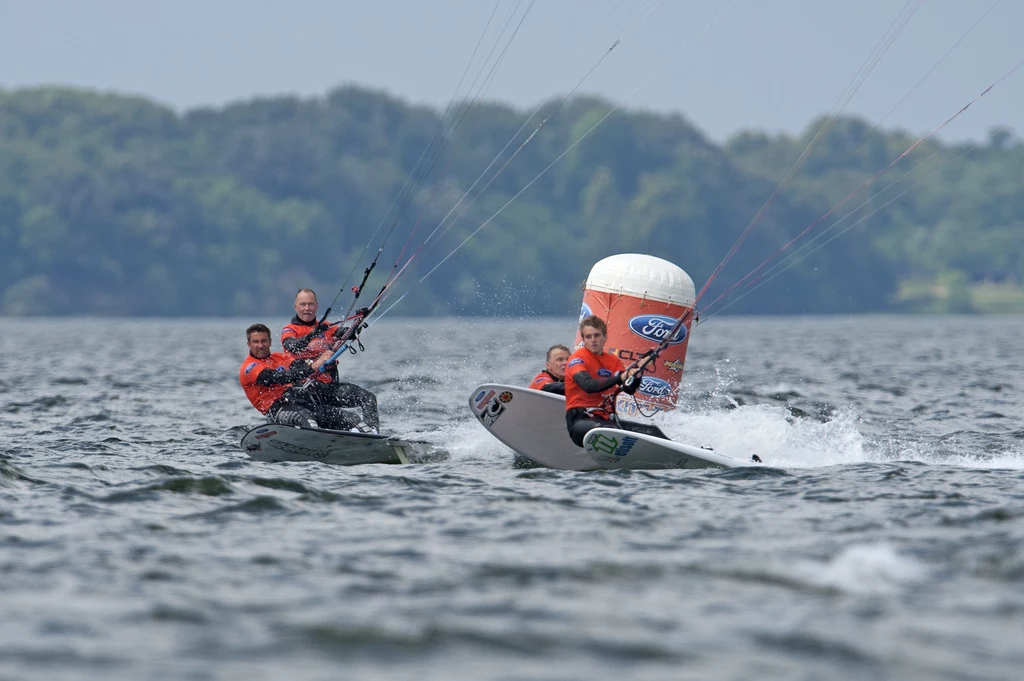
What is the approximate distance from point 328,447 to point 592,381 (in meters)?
2.71

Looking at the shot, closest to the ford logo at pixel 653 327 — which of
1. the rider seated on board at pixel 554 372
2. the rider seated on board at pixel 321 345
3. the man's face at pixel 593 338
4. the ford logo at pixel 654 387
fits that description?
the ford logo at pixel 654 387

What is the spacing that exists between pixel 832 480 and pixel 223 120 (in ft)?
482

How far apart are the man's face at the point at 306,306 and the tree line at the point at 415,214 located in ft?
296

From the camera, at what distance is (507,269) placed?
11831cm

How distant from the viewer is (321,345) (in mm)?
13922

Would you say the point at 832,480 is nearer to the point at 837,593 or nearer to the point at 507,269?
the point at 837,593

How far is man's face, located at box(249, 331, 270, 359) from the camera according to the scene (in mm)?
13500

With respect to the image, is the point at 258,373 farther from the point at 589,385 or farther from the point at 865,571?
the point at 865,571

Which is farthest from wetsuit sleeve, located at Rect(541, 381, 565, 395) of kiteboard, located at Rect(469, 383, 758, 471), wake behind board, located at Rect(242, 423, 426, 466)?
wake behind board, located at Rect(242, 423, 426, 466)

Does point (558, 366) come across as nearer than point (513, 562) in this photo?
No

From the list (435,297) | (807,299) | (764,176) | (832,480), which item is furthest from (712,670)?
(764,176)

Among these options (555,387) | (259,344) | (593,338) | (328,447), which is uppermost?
(593,338)

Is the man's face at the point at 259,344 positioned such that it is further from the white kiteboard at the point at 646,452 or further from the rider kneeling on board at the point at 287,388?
the white kiteboard at the point at 646,452

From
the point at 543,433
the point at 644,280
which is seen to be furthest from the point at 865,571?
the point at 644,280
